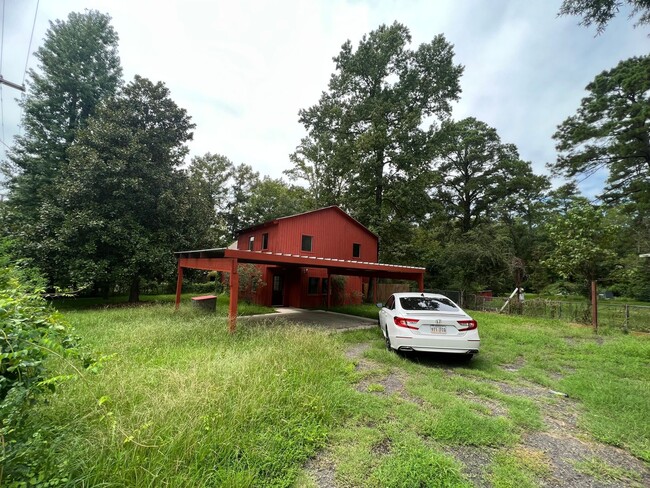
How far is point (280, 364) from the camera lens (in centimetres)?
427

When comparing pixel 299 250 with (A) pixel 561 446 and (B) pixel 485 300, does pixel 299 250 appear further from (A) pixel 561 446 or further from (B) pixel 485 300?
(A) pixel 561 446

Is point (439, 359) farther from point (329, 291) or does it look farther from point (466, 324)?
point (329, 291)

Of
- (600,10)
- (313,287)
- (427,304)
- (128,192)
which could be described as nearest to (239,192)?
(128,192)

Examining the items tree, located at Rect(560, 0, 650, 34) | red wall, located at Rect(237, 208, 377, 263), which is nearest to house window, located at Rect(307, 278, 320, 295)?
red wall, located at Rect(237, 208, 377, 263)

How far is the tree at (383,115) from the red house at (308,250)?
3.48m

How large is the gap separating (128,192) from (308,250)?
30.3 feet

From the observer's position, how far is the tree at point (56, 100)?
14.7 metres

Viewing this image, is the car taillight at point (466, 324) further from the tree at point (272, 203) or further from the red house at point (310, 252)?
the tree at point (272, 203)

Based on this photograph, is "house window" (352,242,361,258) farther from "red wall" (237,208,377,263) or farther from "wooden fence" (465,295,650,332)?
"wooden fence" (465,295,650,332)

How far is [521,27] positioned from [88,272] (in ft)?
55.5

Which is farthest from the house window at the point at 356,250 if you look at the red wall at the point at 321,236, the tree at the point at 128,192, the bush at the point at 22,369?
the bush at the point at 22,369

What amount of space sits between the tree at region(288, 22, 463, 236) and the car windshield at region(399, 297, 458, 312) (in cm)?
1315

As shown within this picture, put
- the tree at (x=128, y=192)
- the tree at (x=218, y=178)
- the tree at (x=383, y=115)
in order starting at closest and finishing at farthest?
the tree at (x=128, y=192) → the tree at (x=383, y=115) → the tree at (x=218, y=178)

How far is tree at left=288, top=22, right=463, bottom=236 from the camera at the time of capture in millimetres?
18641
